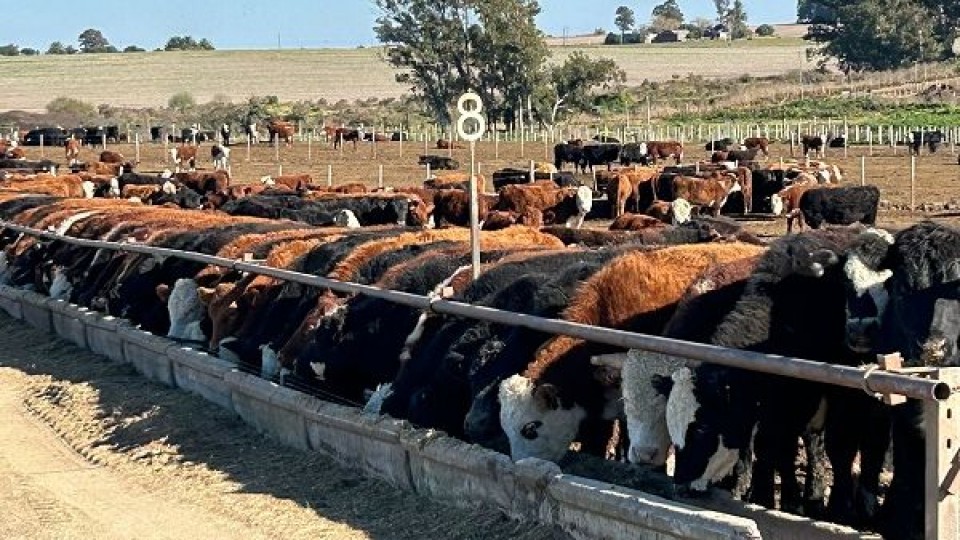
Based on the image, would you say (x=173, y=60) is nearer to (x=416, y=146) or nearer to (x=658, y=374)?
(x=416, y=146)

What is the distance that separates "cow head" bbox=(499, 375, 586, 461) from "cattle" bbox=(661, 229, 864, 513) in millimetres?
966

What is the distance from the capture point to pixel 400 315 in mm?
12211

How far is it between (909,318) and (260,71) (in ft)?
457

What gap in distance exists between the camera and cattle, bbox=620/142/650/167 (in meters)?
52.1

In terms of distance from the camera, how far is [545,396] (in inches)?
373

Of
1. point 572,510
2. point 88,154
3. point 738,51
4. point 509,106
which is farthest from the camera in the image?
point 738,51

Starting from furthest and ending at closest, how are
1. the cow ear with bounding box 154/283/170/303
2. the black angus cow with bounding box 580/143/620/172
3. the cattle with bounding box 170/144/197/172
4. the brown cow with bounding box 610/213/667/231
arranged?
the cattle with bounding box 170/144/197/172, the black angus cow with bounding box 580/143/620/172, the brown cow with bounding box 610/213/667/231, the cow ear with bounding box 154/283/170/303

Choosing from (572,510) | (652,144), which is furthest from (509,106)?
(572,510)

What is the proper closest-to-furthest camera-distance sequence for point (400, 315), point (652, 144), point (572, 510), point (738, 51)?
point (572, 510) < point (400, 315) < point (652, 144) < point (738, 51)

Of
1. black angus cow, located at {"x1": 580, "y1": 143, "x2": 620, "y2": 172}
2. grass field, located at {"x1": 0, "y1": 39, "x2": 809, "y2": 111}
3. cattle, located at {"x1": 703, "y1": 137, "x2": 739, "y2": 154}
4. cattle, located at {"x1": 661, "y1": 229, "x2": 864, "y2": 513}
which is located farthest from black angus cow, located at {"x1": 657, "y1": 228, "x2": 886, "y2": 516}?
grass field, located at {"x1": 0, "y1": 39, "x2": 809, "y2": 111}

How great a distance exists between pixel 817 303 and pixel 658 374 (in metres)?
0.94

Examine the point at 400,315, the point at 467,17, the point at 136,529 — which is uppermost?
the point at 467,17

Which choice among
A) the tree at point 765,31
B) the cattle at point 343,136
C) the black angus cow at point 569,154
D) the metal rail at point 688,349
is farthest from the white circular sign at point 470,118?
the tree at point 765,31

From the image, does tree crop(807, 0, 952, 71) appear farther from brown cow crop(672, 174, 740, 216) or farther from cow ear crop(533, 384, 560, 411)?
cow ear crop(533, 384, 560, 411)
